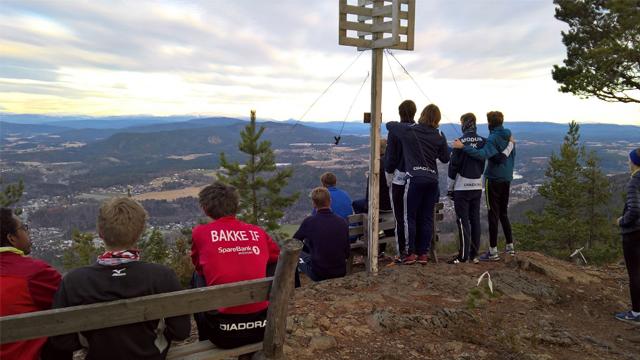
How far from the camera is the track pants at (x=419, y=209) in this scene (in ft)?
19.1

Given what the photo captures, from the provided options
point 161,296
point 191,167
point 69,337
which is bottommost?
point 191,167

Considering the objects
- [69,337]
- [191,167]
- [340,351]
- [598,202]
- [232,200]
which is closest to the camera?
[69,337]

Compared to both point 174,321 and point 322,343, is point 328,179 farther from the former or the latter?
point 174,321

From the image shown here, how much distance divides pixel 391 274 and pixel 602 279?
3374mm

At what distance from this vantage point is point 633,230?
470 centimetres

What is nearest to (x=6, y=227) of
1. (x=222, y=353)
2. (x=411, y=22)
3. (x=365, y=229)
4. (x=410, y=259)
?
(x=222, y=353)

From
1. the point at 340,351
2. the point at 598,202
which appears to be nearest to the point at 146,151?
the point at 598,202

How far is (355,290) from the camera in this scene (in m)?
5.21

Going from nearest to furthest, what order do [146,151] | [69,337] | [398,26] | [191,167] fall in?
[69,337], [398,26], [191,167], [146,151]

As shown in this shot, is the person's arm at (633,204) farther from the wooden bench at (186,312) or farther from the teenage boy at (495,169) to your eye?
the wooden bench at (186,312)

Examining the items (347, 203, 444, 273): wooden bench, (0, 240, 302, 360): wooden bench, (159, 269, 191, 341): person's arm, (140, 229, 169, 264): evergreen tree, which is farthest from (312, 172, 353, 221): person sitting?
(140, 229, 169, 264): evergreen tree

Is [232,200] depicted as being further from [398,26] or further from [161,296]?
[398,26]

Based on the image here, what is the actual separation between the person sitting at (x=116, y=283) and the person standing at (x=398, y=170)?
13.1 ft

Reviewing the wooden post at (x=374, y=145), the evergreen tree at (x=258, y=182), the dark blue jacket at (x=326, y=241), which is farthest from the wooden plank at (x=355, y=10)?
the evergreen tree at (x=258, y=182)
